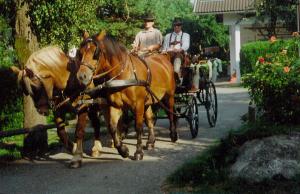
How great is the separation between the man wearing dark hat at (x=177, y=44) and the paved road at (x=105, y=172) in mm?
1800

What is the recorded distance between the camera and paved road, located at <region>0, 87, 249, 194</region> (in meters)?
8.70

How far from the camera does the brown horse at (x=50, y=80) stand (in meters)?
9.90

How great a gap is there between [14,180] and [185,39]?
534 cm

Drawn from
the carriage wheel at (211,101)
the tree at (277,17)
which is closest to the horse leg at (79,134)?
the carriage wheel at (211,101)

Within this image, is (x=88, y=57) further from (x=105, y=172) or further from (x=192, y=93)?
(x=192, y=93)

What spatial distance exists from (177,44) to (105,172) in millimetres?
4399

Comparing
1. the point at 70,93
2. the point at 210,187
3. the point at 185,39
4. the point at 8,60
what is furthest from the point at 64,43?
the point at 210,187

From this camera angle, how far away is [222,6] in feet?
119

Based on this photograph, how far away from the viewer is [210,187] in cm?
785

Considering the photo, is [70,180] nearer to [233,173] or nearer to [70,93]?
[70,93]

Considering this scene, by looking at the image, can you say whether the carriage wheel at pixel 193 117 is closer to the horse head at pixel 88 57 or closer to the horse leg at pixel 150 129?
the horse leg at pixel 150 129

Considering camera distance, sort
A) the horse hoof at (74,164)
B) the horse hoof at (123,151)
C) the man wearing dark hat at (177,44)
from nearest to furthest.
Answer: the horse hoof at (74,164) < the horse hoof at (123,151) < the man wearing dark hat at (177,44)

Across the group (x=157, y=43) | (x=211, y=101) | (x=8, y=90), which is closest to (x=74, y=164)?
(x=157, y=43)

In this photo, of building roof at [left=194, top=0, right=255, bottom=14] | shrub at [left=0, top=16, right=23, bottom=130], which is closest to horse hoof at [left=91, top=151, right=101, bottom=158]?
shrub at [left=0, top=16, right=23, bottom=130]
